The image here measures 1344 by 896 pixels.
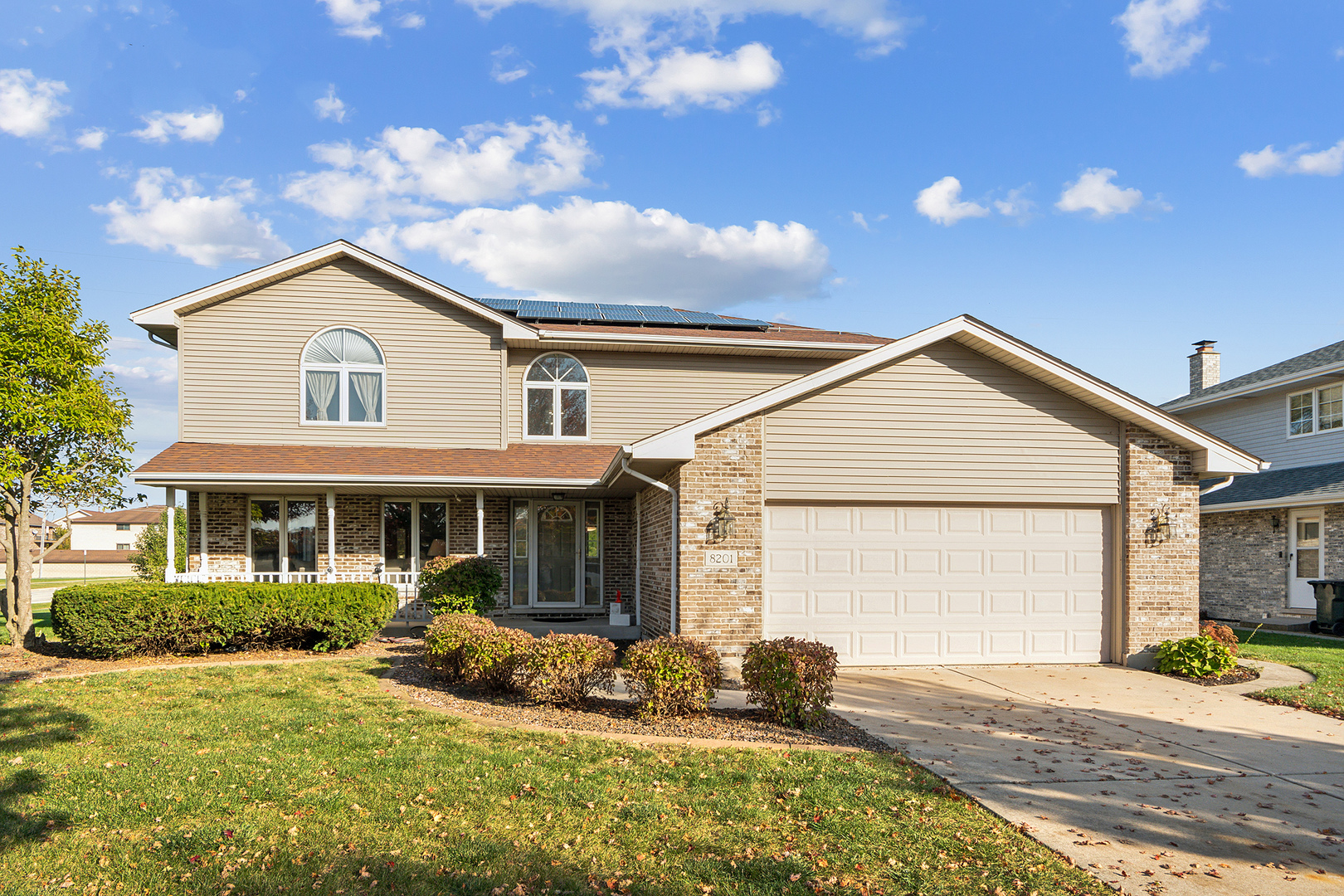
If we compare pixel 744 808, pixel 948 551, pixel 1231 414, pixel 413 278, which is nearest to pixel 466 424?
pixel 413 278

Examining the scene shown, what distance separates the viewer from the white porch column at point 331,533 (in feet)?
48.3

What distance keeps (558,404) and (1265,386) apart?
53.4ft

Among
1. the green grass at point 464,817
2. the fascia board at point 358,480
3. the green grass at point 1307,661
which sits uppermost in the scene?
the fascia board at point 358,480

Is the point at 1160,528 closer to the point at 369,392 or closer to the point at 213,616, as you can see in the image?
the point at 213,616

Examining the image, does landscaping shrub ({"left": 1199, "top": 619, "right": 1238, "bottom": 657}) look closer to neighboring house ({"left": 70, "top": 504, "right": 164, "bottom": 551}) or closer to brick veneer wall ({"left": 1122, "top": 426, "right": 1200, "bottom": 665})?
brick veneer wall ({"left": 1122, "top": 426, "right": 1200, "bottom": 665})

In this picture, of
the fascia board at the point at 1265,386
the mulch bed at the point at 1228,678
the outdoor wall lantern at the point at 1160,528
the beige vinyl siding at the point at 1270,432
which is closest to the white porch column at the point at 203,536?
the outdoor wall lantern at the point at 1160,528

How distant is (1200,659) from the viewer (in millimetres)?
10930

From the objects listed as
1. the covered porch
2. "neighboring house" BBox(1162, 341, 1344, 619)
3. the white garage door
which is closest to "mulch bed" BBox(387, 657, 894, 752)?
the white garage door

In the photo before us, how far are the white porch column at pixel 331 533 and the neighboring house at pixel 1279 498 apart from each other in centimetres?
1825

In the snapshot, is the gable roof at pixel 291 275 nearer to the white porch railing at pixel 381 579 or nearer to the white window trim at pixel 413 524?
the white window trim at pixel 413 524

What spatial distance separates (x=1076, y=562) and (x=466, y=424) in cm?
1081

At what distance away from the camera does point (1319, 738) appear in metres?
7.96

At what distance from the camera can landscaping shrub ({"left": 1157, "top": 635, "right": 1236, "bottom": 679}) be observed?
35.7 ft

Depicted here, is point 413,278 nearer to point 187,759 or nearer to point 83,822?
point 187,759
